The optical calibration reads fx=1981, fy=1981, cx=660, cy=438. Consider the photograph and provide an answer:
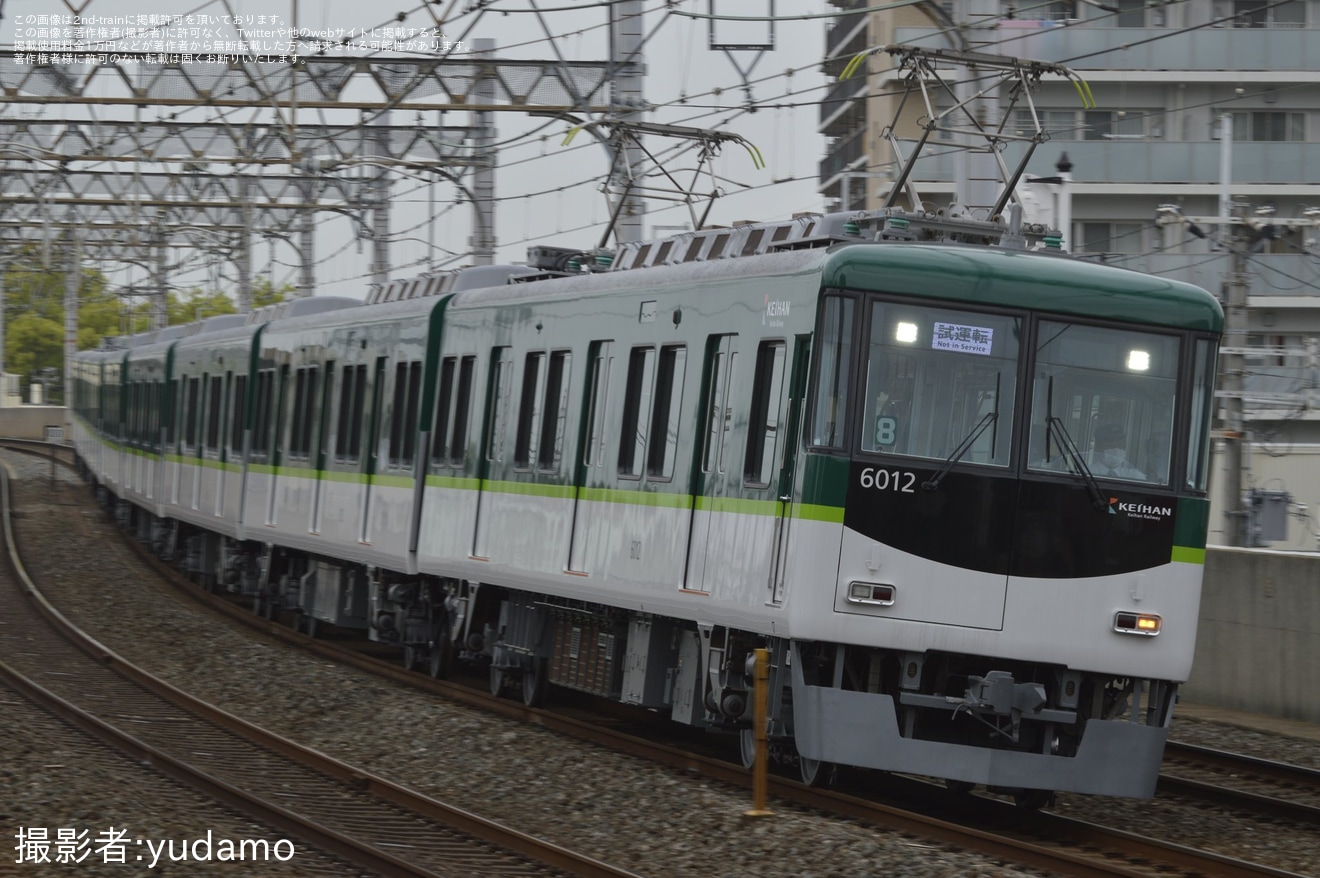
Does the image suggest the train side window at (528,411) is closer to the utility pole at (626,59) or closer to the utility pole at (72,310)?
the utility pole at (626,59)

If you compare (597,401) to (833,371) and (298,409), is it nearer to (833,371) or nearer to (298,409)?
(833,371)

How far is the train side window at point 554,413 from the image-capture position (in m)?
13.6

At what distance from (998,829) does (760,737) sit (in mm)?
1403

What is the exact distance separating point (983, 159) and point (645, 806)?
6.12 meters

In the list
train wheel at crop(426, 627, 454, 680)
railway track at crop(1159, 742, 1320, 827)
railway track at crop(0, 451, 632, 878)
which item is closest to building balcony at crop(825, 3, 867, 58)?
train wheel at crop(426, 627, 454, 680)

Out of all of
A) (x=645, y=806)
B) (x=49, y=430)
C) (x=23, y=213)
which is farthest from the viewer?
(x=49, y=430)

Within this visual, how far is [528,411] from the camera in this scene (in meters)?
14.3

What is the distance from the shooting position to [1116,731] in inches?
398

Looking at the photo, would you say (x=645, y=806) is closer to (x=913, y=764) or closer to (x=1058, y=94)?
(x=913, y=764)

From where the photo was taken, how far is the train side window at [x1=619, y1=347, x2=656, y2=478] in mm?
12297

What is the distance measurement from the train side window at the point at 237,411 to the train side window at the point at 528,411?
30.4 ft

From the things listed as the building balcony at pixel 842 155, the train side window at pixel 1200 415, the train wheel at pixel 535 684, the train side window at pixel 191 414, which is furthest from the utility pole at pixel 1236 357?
the building balcony at pixel 842 155

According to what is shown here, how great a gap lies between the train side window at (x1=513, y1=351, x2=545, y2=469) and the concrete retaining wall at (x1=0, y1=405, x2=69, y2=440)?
220ft

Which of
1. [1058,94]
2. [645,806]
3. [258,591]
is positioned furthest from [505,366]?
[1058,94]
